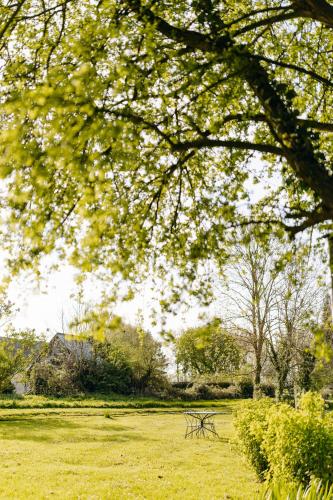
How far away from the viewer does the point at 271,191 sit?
8.52 metres

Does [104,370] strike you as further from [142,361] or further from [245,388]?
[245,388]

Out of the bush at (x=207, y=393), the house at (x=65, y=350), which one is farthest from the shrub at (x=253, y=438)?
the bush at (x=207, y=393)

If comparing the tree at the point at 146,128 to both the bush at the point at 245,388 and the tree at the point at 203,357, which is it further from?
the tree at the point at 203,357

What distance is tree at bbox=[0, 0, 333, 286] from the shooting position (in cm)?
392

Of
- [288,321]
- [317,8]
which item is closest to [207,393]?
[288,321]

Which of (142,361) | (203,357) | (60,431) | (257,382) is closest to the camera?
(60,431)

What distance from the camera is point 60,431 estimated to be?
1808cm

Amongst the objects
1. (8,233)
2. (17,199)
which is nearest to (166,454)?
(8,233)

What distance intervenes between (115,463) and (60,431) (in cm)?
693

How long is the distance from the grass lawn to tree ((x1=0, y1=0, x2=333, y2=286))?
16.6 ft

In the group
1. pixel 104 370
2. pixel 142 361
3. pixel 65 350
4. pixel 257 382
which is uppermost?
pixel 65 350

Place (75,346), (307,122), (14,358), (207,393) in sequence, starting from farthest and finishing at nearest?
(207,393)
(75,346)
(14,358)
(307,122)

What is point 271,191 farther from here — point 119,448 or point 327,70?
point 119,448

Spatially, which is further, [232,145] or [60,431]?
[60,431]
